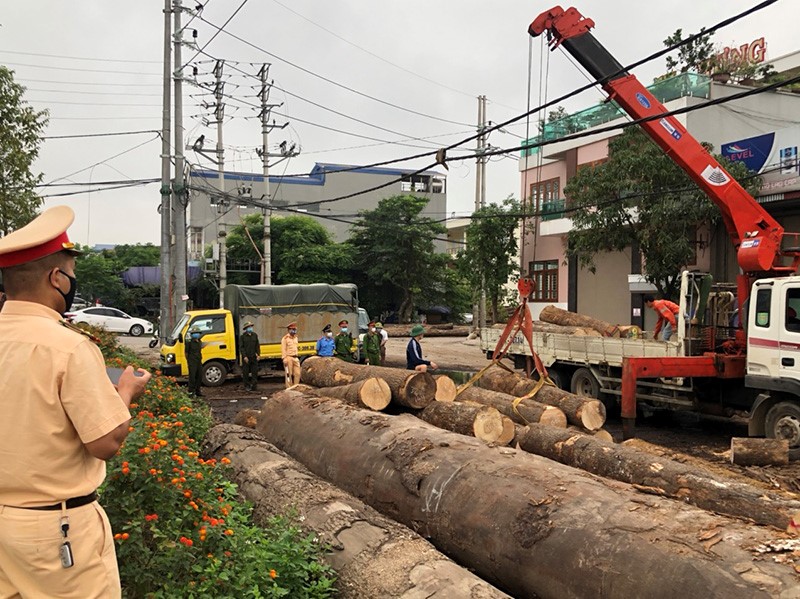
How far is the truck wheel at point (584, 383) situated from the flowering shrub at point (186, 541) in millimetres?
9496

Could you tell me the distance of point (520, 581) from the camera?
15.0ft

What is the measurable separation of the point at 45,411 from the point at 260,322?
16587mm

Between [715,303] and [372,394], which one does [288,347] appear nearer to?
[372,394]

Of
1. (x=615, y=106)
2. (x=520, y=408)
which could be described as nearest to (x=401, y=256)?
(x=615, y=106)

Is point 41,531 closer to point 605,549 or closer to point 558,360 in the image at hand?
point 605,549

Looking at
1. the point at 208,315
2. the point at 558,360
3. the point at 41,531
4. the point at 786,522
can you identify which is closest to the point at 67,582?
the point at 41,531

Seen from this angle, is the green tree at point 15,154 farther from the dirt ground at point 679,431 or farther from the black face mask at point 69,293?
the black face mask at point 69,293

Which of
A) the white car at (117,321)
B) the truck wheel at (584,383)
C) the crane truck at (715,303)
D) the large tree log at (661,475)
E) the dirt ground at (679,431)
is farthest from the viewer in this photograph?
the white car at (117,321)

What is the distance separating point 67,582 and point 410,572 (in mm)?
2229

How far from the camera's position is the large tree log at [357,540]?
4.02 metres

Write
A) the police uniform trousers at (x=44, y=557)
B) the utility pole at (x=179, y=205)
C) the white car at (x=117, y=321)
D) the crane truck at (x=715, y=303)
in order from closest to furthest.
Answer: the police uniform trousers at (x=44, y=557)
the crane truck at (x=715, y=303)
the utility pole at (x=179, y=205)
the white car at (x=117, y=321)

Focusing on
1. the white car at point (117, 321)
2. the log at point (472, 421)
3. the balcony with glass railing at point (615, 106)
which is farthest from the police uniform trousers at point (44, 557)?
the white car at point (117, 321)

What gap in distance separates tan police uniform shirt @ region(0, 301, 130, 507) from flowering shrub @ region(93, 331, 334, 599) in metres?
1.19

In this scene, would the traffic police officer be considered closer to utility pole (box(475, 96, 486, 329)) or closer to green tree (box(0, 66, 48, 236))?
green tree (box(0, 66, 48, 236))
